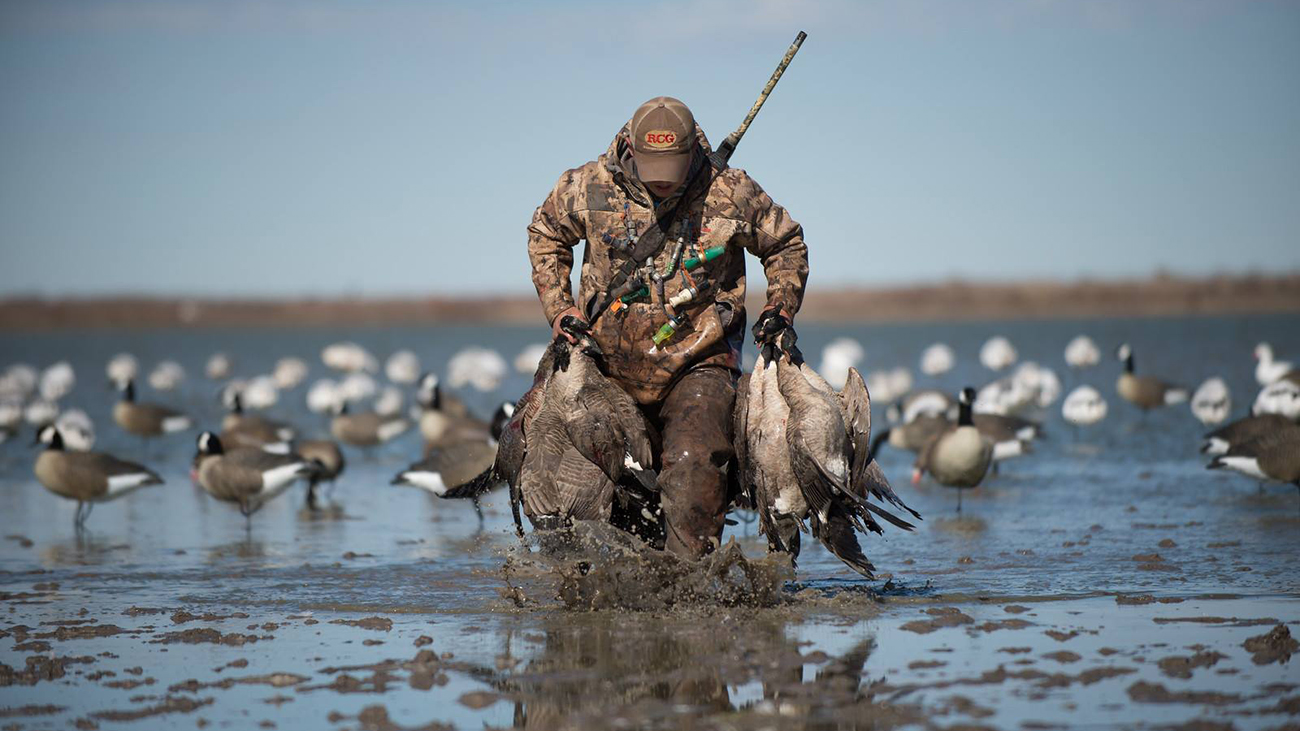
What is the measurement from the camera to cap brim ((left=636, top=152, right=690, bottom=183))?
696 centimetres

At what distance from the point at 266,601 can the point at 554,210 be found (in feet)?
8.90

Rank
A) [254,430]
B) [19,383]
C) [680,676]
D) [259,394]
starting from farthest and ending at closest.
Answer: [19,383]
[259,394]
[254,430]
[680,676]

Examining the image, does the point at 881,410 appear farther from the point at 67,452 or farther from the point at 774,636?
the point at 774,636

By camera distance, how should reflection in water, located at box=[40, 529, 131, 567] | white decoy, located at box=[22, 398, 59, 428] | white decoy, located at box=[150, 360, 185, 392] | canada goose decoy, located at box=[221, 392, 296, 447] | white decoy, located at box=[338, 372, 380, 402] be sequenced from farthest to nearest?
white decoy, located at box=[150, 360, 185, 392]
white decoy, located at box=[338, 372, 380, 402]
white decoy, located at box=[22, 398, 59, 428]
canada goose decoy, located at box=[221, 392, 296, 447]
reflection in water, located at box=[40, 529, 131, 567]

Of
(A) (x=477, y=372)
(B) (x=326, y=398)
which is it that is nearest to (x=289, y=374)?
(A) (x=477, y=372)

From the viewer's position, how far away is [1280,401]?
17203 mm

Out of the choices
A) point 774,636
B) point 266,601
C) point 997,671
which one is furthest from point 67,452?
point 997,671

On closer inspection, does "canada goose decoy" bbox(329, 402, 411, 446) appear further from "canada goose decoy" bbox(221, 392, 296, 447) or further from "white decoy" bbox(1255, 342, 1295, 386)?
"white decoy" bbox(1255, 342, 1295, 386)

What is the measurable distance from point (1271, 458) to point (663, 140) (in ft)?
24.8

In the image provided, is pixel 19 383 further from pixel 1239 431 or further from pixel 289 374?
pixel 1239 431

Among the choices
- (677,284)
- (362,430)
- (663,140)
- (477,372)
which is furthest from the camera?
(477,372)

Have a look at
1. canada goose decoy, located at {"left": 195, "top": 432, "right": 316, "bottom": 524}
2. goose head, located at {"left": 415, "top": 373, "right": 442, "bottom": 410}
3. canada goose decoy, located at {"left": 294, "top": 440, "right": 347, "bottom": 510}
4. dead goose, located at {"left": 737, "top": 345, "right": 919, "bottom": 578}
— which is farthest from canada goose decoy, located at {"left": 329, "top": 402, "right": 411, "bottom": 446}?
dead goose, located at {"left": 737, "top": 345, "right": 919, "bottom": 578}

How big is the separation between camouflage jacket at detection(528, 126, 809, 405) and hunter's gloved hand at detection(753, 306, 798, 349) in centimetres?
10

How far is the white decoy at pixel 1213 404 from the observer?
19656mm
